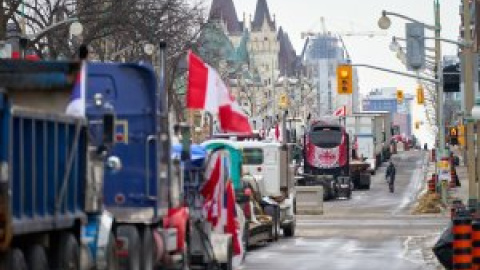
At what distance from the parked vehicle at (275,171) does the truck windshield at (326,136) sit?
31.9 m

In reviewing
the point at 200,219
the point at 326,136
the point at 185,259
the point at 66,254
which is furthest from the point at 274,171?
the point at 326,136

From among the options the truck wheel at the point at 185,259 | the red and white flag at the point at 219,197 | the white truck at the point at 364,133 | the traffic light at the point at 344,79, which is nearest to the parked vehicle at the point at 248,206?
the red and white flag at the point at 219,197

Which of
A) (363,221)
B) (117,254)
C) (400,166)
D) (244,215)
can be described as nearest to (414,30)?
(363,221)

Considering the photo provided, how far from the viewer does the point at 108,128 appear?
1764 centimetres

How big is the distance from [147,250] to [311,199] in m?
37.6

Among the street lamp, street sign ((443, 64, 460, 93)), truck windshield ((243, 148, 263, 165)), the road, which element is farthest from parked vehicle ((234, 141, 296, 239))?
the street lamp

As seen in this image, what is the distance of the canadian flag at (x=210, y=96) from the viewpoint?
22625 mm

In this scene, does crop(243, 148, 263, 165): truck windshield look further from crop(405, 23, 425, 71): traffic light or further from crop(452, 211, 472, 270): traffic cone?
crop(452, 211, 472, 270): traffic cone

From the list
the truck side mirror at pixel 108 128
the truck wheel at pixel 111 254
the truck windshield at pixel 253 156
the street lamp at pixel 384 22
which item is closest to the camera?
the truck wheel at pixel 111 254

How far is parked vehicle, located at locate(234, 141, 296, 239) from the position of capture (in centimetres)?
3988

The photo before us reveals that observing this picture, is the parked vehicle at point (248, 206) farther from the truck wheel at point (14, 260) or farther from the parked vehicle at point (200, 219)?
the truck wheel at point (14, 260)

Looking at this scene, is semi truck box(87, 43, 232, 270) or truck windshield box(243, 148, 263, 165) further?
truck windshield box(243, 148, 263, 165)

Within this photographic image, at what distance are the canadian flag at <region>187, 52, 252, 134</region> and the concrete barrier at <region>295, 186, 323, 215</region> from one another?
32.4m

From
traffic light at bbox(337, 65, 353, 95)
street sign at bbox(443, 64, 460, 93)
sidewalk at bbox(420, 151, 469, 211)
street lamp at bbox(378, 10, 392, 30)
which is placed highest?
street lamp at bbox(378, 10, 392, 30)
